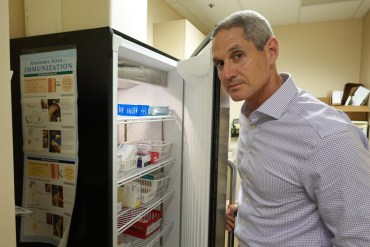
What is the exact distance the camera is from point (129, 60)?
4.59 ft

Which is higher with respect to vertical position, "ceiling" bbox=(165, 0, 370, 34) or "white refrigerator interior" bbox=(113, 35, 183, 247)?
"ceiling" bbox=(165, 0, 370, 34)

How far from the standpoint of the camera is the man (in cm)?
71

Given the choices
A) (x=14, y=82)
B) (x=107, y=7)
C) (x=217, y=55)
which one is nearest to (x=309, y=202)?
(x=217, y=55)

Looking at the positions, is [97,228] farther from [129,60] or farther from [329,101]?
[329,101]

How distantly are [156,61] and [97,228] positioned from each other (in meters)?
0.92

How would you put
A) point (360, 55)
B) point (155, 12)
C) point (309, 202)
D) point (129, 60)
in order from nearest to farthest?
point (309, 202), point (129, 60), point (155, 12), point (360, 55)

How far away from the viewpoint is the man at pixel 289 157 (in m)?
0.71

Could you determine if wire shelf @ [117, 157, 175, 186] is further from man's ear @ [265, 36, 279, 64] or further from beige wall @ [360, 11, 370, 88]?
beige wall @ [360, 11, 370, 88]

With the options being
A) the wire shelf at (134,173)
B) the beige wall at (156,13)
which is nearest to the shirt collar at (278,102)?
the wire shelf at (134,173)

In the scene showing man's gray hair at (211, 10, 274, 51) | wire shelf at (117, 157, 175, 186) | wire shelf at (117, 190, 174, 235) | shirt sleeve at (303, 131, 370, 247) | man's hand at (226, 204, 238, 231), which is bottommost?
wire shelf at (117, 190, 174, 235)

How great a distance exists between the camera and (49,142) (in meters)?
1.15

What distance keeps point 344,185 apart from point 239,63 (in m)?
0.49

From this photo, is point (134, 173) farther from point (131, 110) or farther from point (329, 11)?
point (329, 11)

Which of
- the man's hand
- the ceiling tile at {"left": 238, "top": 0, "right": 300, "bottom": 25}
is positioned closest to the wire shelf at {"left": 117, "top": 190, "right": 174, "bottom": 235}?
the man's hand
